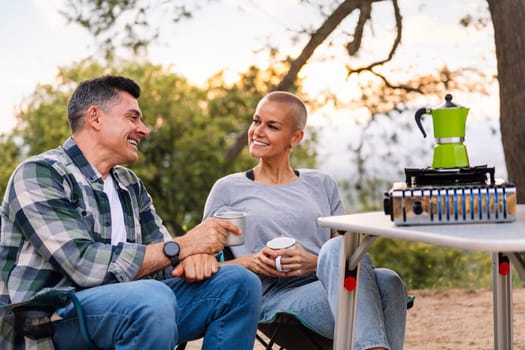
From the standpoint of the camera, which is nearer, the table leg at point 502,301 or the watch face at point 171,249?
the watch face at point 171,249

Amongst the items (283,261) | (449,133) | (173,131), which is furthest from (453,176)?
(173,131)

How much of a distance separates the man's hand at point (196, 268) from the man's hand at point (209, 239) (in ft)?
0.07

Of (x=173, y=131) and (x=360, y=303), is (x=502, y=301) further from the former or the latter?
(x=173, y=131)

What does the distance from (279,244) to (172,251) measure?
49cm

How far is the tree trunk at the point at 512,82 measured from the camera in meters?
5.34

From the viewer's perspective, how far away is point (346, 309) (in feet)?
7.64

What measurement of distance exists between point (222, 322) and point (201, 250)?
0.23 m

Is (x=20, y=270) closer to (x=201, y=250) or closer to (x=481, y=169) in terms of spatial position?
(x=201, y=250)

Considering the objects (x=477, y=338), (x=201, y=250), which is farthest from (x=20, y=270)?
(x=477, y=338)

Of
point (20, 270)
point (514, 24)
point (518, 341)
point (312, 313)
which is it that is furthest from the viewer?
point (514, 24)

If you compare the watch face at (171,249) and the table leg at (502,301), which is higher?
the watch face at (171,249)

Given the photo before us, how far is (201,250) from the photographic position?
2377 mm

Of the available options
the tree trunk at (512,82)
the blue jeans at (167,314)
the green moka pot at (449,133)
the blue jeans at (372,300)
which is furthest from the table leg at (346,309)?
the tree trunk at (512,82)

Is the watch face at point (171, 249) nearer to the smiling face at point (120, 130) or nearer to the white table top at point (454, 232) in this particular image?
the smiling face at point (120, 130)
